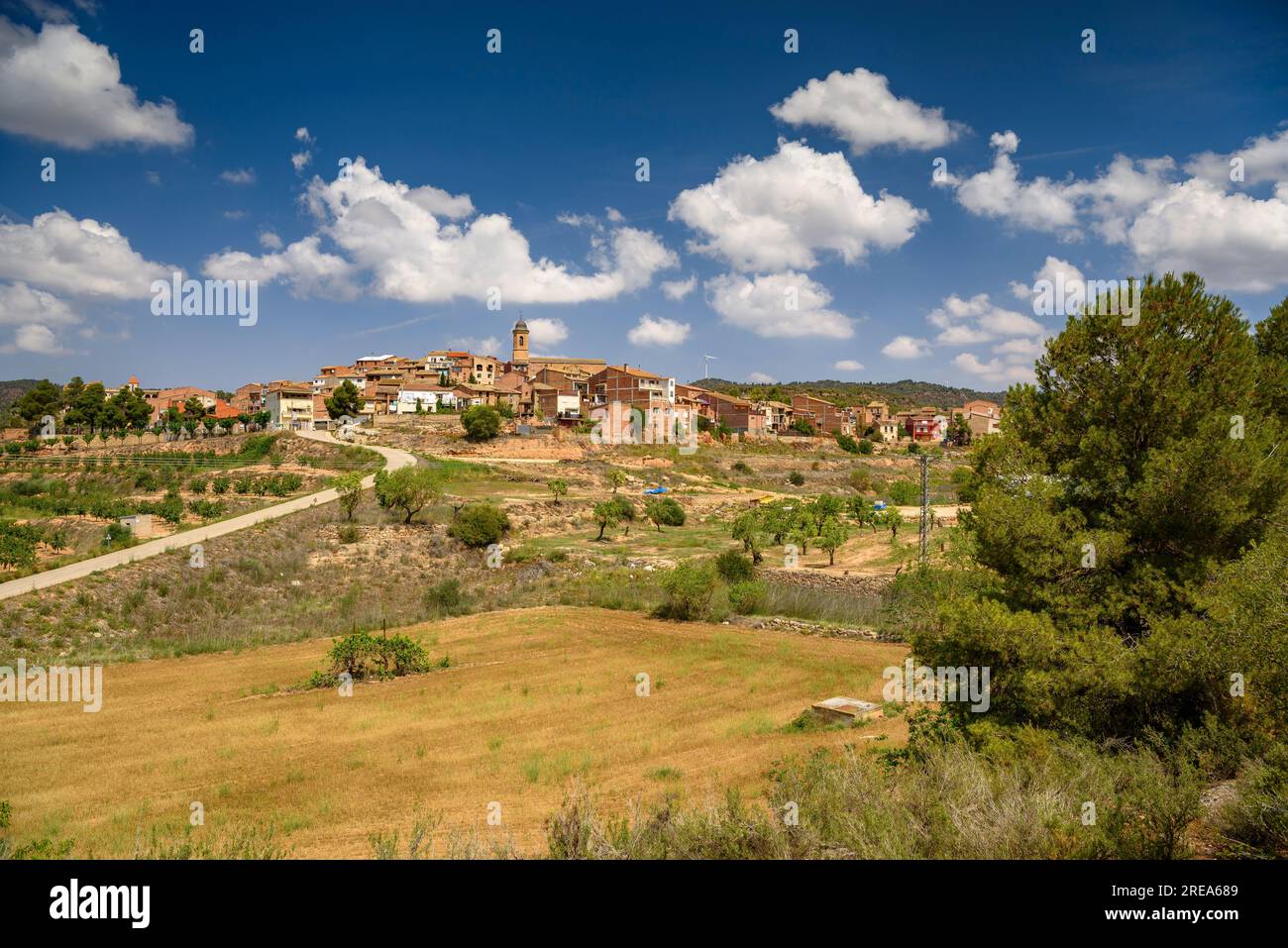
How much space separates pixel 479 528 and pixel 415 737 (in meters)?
23.6

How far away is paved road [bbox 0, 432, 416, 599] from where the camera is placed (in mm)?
21578

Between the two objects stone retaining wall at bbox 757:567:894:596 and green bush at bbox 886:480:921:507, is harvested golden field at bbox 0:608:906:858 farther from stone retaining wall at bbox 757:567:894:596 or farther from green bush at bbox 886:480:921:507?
green bush at bbox 886:480:921:507

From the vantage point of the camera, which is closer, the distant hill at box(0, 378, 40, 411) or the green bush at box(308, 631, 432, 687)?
the green bush at box(308, 631, 432, 687)

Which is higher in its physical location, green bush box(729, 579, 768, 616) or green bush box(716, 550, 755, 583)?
green bush box(716, 550, 755, 583)

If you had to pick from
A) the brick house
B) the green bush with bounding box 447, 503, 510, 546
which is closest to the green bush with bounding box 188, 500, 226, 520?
the green bush with bounding box 447, 503, 510, 546

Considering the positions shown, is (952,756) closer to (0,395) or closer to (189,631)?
(189,631)

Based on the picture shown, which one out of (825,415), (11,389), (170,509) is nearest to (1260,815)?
(170,509)

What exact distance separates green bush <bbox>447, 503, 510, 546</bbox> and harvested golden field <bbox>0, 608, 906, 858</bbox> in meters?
15.5

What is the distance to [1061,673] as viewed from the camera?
326 inches

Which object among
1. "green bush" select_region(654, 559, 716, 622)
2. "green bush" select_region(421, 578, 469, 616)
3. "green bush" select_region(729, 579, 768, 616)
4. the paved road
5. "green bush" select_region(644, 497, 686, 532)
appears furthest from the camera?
"green bush" select_region(644, 497, 686, 532)

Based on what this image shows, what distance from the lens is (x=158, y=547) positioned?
89.8 ft

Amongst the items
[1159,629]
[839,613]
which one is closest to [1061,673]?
[1159,629]

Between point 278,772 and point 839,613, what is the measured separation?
16995 millimetres

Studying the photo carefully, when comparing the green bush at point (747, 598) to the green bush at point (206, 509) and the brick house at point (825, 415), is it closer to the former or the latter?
the green bush at point (206, 509)
